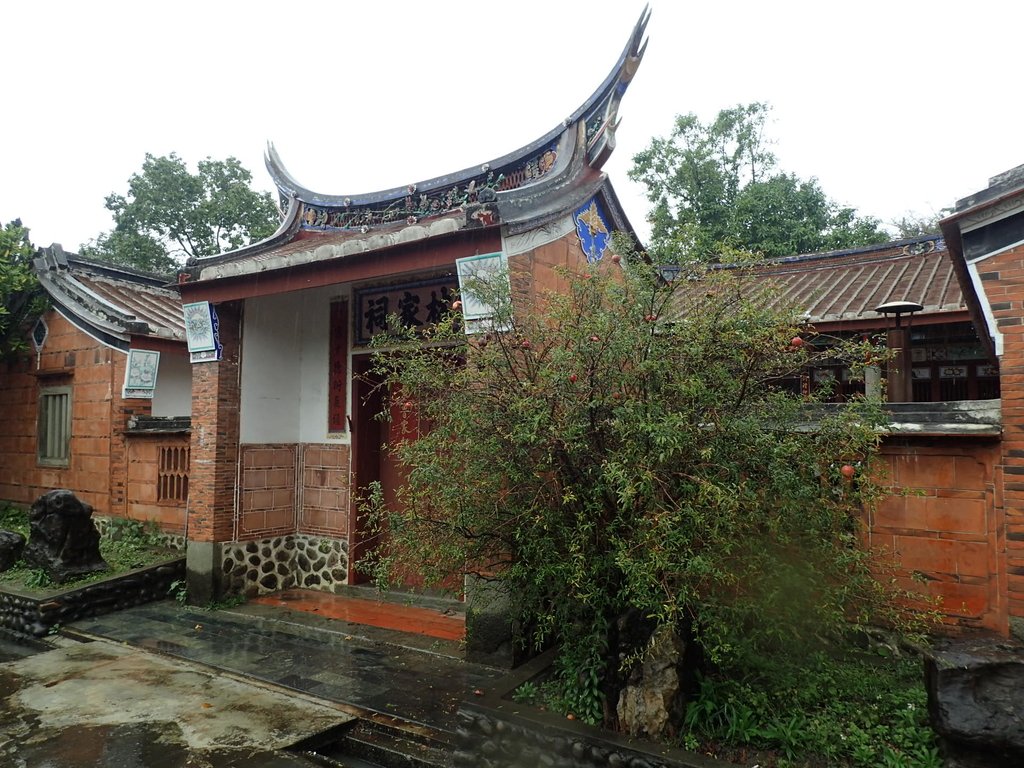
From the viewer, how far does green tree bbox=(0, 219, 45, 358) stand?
33.8ft

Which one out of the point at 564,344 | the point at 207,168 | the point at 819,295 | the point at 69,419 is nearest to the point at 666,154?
the point at 819,295

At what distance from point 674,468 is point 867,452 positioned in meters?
1.07

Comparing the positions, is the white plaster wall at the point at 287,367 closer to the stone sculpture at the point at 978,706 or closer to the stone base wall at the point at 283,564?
the stone base wall at the point at 283,564

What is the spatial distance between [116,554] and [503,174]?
641 centimetres

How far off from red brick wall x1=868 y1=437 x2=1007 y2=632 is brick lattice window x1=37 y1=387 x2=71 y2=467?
1026 cm

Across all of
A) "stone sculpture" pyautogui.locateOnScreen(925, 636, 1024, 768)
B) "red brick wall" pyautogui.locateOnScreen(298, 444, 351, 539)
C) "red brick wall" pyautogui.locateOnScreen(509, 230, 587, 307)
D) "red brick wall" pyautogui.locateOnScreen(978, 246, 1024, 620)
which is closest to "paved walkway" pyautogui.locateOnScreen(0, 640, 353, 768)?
"red brick wall" pyautogui.locateOnScreen(298, 444, 351, 539)

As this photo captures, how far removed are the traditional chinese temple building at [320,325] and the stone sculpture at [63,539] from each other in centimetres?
129

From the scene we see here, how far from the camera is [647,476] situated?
118 inches

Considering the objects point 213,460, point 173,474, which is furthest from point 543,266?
point 173,474

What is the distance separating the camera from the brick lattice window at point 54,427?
32.4ft

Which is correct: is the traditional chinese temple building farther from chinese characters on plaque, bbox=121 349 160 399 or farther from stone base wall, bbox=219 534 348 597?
chinese characters on plaque, bbox=121 349 160 399

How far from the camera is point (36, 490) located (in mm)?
10234

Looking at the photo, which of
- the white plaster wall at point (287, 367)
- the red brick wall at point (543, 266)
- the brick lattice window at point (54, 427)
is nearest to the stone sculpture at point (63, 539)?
the white plaster wall at point (287, 367)

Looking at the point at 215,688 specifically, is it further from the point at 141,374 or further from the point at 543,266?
the point at 141,374
